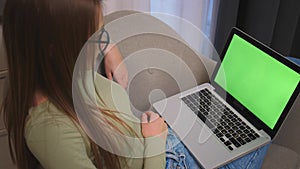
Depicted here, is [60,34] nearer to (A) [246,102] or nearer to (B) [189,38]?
(A) [246,102]

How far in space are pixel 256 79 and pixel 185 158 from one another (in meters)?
0.31

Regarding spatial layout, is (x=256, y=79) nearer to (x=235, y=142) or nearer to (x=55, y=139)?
(x=235, y=142)

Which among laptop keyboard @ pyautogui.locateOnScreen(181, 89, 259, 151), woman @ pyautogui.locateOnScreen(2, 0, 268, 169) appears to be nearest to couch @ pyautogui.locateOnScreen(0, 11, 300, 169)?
laptop keyboard @ pyautogui.locateOnScreen(181, 89, 259, 151)

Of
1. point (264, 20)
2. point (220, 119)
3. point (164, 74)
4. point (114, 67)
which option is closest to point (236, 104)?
point (220, 119)

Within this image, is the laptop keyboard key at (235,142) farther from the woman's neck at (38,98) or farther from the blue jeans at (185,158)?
the woman's neck at (38,98)

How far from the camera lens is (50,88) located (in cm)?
68

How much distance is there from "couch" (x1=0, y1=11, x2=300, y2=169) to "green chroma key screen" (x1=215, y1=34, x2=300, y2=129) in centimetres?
12

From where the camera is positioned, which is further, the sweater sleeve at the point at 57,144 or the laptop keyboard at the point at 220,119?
the laptop keyboard at the point at 220,119

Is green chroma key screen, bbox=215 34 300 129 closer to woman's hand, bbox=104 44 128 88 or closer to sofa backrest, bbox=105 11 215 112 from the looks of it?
sofa backrest, bbox=105 11 215 112

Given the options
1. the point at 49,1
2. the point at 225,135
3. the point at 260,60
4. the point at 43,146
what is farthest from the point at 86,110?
the point at 260,60

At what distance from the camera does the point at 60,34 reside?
24.8 inches

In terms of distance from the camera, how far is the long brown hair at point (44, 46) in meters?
0.61

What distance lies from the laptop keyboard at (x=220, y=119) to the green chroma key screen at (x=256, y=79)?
0.05 m

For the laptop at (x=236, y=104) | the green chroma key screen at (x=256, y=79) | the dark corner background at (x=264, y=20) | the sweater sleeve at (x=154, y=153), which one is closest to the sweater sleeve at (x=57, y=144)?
the sweater sleeve at (x=154, y=153)
